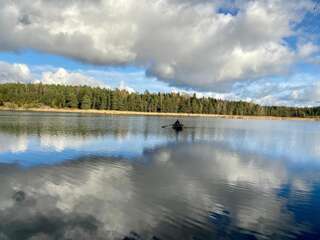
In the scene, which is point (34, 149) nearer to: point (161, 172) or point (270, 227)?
point (161, 172)

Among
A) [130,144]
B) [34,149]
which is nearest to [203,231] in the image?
[34,149]

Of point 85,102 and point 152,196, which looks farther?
point 85,102

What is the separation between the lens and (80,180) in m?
18.2

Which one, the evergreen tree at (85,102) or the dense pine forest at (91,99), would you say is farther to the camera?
the evergreen tree at (85,102)

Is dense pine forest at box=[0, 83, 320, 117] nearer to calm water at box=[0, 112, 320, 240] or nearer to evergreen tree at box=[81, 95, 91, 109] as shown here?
Result: evergreen tree at box=[81, 95, 91, 109]

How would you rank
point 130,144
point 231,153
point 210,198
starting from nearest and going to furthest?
point 210,198 < point 231,153 < point 130,144

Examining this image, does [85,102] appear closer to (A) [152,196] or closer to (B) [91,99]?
(B) [91,99]

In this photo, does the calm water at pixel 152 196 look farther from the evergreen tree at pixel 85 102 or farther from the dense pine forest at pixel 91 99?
the dense pine forest at pixel 91 99

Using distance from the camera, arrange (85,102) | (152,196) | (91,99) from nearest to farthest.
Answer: (152,196) < (85,102) < (91,99)

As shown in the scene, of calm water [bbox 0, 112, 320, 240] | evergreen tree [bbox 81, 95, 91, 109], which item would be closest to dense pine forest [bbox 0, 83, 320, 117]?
evergreen tree [bbox 81, 95, 91, 109]

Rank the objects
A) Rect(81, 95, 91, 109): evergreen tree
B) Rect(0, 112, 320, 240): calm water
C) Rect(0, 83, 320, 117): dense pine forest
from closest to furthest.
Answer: Rect(0, 112, 320, 240): calm water → Rect(0, 83, 320, 117): dense pine forest → Rect(81, 95, 91, 109): evergreen tree

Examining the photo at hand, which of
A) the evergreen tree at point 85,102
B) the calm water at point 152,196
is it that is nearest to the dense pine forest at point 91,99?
the evergreen tree at point 85,102

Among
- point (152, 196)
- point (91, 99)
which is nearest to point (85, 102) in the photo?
point (91, 99)

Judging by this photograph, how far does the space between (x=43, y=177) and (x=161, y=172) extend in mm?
7467
